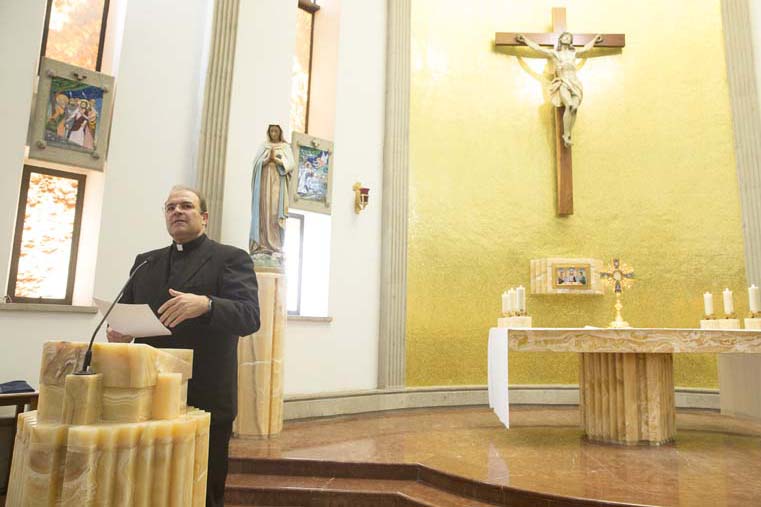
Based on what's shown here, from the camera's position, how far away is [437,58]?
344 inches

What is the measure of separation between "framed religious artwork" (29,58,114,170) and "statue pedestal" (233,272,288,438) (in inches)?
83.0

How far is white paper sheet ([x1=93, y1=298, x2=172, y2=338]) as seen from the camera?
1738 millimetres

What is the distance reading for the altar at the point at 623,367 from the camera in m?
4.70

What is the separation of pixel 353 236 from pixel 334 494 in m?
4.03

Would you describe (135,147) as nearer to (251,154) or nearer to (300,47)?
(251,154)

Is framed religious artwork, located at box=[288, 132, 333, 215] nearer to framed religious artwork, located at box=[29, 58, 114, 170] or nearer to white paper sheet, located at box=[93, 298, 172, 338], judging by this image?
framed religious artwork, located at box=[29, 58, 114, 170]

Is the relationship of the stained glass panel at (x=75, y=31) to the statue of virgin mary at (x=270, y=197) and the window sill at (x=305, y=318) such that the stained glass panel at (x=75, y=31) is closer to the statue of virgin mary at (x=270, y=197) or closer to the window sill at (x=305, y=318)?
the statue of virgin mary at (x=270, y=197)

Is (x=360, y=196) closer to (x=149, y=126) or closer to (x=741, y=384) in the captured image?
(x=149, y=126)

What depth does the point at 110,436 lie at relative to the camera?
1.30 metres

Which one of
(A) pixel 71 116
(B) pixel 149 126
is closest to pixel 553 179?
(B) pixel 149 126

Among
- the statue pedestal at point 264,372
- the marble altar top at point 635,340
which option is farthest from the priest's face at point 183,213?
the marble altar top at point 635,340

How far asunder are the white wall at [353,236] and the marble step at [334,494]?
2588 millimetres

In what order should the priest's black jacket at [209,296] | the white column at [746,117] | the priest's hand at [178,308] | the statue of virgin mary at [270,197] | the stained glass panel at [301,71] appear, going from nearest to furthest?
1. the priest's hand at [178,308]
2. the priest's black jacket at [209,296]
3. the statue of virgin mary at [270,197]
4. the stained glass panel at [301,71]
5. the white column at [746,117]

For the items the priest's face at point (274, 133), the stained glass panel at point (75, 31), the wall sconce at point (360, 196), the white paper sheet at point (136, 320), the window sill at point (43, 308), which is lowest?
the white paper sheet at point (136, 320)
